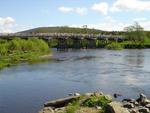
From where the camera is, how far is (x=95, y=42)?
156250 millimetres

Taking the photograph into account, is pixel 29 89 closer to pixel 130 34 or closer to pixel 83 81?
pixel 83 81

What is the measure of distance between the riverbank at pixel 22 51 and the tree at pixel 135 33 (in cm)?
5399

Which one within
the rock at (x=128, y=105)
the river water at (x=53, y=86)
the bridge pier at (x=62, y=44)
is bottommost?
the bridge pier at (x=62, y=44)

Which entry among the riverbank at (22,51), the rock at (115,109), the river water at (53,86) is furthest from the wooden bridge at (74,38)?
the rock at (115,109)

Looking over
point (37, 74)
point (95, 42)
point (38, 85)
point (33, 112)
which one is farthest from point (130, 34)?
point (33, 112)

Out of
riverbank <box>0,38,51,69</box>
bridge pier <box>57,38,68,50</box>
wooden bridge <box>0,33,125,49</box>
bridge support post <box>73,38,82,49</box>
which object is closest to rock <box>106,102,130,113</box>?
riverbank <box>0,38,51,69</box>

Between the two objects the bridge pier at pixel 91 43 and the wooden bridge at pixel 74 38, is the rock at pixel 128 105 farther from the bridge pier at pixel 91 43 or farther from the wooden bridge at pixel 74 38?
the bridge pier at pixel 91 43

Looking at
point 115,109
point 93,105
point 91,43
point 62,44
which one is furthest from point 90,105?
point 62,44

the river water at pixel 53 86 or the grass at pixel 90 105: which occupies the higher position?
the grass at pixel 90 105

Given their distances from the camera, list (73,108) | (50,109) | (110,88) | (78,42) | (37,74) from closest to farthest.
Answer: (73,108), (50,109), (110,88), (37,74), (78,42)

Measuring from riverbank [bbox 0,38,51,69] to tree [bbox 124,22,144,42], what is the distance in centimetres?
5399

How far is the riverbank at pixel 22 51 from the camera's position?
8575 centimetres

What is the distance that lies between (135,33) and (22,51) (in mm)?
67467

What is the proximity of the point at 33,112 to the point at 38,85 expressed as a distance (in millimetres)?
15222
